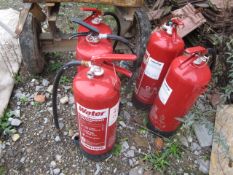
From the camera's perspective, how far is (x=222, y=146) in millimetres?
1689

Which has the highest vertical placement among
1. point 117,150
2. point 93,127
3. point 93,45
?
point 93,45

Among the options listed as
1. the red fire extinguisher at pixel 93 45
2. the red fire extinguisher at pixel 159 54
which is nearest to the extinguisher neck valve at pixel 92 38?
the red fire extinguisher at pixel 93 45

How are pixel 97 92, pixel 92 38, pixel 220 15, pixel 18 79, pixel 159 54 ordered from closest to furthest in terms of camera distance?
pixel 97 92, pixel 92 38, pixel 159 54, pixel 18 79, pixel 220 15

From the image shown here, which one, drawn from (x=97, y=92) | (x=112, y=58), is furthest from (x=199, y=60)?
(x=97, y=92)

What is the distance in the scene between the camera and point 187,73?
157cm

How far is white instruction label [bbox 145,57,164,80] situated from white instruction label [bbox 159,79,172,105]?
13 cm

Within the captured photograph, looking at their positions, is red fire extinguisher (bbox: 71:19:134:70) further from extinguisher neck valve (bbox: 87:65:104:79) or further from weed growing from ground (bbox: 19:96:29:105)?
weed growing from ground (bbox: 19:96:29:105)

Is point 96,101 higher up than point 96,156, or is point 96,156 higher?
point 96,101

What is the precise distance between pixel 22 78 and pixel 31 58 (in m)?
0.30

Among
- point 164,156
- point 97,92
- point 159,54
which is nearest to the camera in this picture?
point 97,92

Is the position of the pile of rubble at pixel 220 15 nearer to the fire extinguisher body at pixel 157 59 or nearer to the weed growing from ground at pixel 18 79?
the fire extinguisher body at pixel 157 59

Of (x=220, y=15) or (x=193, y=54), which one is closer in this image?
(x=193, y=54)

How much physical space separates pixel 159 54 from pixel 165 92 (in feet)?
0.79

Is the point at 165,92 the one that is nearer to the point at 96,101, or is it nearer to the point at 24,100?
the point at 96,101
